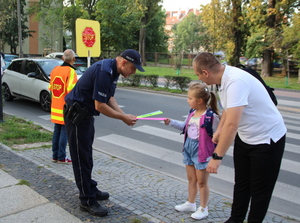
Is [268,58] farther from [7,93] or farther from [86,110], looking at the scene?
[86,110]

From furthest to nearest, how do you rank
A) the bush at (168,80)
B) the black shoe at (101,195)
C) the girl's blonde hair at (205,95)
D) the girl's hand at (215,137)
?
the bush at (168,80)
the black shoe at (101,195)
the girl's blonde hair at (205,95)
the girl's hand at (215,137)

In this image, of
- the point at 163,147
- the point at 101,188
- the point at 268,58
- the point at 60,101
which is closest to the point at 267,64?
the point at 268,58

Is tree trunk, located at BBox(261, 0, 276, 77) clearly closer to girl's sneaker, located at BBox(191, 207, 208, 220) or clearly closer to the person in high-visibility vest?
the person in high-visibility vest

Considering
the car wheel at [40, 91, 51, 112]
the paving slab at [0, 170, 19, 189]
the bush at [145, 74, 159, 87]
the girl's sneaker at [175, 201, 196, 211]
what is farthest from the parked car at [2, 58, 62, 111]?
the girl's sneaker at [175, 201, 196, 211]

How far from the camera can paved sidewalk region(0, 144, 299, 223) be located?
327cm

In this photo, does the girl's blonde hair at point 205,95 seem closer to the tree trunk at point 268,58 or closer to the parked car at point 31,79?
the parked car at point 31,79

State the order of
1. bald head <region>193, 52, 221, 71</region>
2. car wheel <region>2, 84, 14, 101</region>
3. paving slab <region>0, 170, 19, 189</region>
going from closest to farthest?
bald head <region>193, 52, 221, 71</region>
paving slab <region>0, 170, 19, 189</region>
car wheel <region>2, 84, 14, 101</region>

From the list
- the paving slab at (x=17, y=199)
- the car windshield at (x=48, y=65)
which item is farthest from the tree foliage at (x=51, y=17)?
the paving slab at (x=17, y=199)

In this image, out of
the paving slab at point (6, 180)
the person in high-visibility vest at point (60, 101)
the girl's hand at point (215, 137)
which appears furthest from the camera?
the person in high-visibility vest at point (60, 101)

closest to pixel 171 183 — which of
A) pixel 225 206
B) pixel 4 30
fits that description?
pixel 225 206

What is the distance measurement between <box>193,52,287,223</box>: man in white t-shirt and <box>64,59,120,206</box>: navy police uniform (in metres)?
0.95

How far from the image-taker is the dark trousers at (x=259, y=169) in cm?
263

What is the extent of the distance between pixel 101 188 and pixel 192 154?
1.47 meters

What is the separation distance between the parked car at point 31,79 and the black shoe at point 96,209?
713 cm
